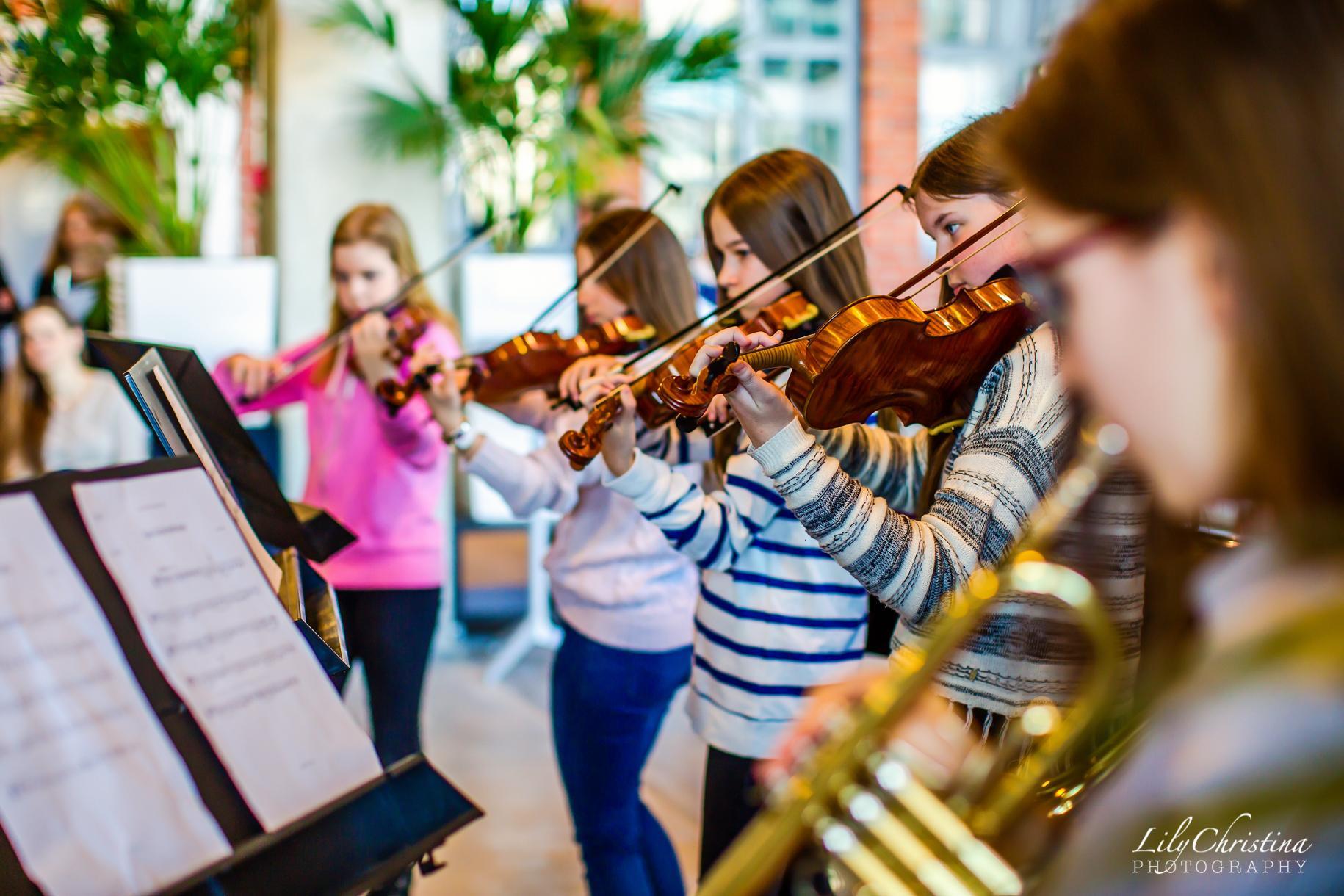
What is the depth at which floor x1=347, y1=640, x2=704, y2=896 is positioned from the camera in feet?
7.74

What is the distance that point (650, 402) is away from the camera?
1522 millimetres

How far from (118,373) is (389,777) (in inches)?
26.2

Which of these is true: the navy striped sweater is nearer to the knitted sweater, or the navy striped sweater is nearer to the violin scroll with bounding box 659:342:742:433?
the violin scroll with bounding box 659:342:742:433

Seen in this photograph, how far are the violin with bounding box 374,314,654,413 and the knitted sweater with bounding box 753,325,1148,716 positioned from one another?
0.88 metres

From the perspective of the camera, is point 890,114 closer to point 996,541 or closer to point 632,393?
point 632,393

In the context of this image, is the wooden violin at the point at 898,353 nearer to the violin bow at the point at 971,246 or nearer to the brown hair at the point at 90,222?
the violin bow at the point at 971,246

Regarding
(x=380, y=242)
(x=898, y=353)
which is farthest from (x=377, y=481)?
(x=898, y=353)

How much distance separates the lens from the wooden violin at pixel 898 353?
1225 mm

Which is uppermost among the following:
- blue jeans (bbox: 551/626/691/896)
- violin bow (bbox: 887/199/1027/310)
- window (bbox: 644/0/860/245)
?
window (bbox: 644/0/860/245)

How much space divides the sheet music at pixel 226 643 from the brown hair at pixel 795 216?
905mm

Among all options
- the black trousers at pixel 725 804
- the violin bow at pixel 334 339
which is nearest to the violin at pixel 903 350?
the black trousers at pixel 725 804

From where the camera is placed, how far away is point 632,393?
1545 millimetres

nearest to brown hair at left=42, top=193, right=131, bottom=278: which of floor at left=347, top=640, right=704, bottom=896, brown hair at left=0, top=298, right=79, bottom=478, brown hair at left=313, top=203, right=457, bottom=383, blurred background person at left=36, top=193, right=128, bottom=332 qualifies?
blurred background person at left=36, top=193, right=128, bottom=332

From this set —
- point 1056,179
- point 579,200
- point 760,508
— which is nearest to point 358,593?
point 760,508
